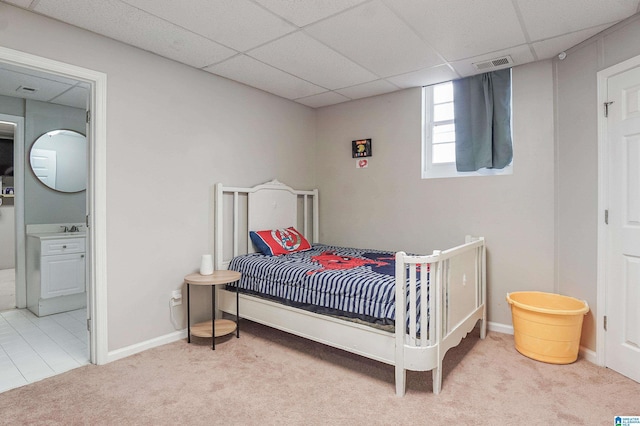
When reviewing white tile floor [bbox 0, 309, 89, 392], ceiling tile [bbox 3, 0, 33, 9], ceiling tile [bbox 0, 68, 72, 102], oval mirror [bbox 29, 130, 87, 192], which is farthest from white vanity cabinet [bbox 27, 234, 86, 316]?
ceiling tile [bbox 3, 0, 33, 9]

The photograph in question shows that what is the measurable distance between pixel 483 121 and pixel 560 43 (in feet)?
2.57

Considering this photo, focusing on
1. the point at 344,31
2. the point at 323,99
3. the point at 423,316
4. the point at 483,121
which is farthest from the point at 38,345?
the point at 483,121

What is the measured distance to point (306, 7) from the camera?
2117 mm

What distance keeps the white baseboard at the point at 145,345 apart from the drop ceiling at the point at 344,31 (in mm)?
2266

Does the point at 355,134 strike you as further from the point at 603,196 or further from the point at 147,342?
the point at 147,342

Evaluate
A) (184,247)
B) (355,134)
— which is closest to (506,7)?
(355,134)

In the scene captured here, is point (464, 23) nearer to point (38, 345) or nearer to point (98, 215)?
point (98, 215)

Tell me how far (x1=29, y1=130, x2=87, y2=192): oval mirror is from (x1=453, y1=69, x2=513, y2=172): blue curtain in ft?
14.1

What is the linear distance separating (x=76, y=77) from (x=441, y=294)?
2.78 m

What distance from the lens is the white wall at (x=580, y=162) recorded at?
2.49 m

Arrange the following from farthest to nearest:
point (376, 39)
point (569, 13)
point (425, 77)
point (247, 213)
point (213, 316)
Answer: point (247, 213) < point (425, 77) < point (213, 316) < point (376, 39) < point (569, 13)

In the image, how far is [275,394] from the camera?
2098 millimetres

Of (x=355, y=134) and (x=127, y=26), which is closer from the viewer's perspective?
(x=127, y=26)

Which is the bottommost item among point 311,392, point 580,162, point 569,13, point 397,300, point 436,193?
point 311,392
